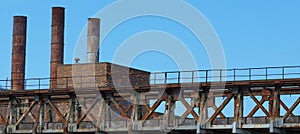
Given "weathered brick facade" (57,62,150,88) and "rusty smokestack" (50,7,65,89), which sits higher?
"rusty smokestack" (50,7,65,89)

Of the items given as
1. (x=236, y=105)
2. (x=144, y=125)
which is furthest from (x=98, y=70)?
(x=236, y=105)

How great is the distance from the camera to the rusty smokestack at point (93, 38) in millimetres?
62188

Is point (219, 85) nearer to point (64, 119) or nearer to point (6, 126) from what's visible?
point (64, 119)

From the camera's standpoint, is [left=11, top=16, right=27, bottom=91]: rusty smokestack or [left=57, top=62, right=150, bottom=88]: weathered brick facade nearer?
[left=57, top=62, right=150, bottom=88]: weathered brick facade

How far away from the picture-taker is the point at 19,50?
227ft

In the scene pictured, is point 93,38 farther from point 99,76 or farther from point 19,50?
point 19,50

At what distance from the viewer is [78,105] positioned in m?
50.4

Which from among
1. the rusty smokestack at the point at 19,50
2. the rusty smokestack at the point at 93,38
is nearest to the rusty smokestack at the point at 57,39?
the rusty smokestack at the point at 19,50

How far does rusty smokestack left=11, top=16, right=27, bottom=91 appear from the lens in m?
68.1

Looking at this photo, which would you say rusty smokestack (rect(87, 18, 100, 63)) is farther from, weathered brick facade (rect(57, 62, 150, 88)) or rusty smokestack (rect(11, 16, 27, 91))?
rusty smokestack (rect(11, 16, 27, 91))

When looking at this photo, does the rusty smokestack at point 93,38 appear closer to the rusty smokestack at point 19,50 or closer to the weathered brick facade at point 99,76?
the weathered brick facade at point 99,76

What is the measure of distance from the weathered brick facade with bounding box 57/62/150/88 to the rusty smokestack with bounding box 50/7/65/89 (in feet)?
20.3

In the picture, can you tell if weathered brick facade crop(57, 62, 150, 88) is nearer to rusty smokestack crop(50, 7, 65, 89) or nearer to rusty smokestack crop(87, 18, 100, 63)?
rusty smokestack crop(87, 18, 100, 63)

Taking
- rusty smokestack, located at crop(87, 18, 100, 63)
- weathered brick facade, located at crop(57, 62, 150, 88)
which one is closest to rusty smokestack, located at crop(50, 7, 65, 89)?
rusty smokestack, located at crop(87, 18, 100, 63)
